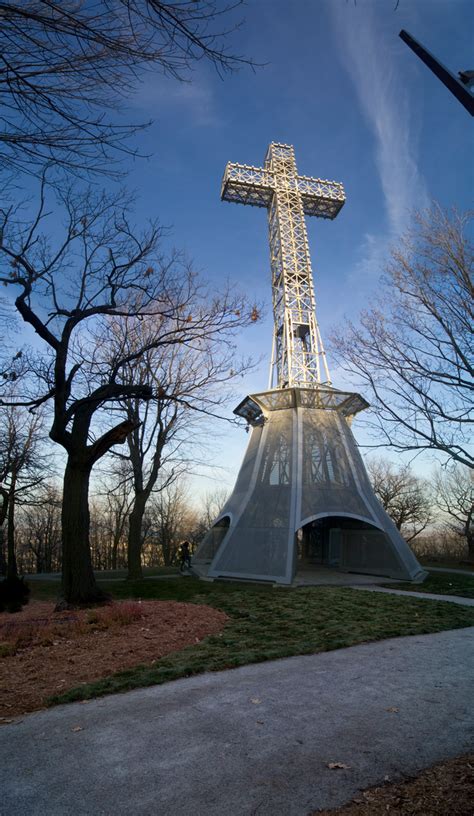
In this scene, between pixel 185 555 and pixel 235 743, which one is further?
pixel 185 555

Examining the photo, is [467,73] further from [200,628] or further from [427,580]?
[427,580]

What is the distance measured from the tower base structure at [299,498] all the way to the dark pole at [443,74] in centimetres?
1370

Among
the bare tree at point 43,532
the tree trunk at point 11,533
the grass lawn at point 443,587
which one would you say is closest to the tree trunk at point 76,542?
the grass lawn at point 443,587

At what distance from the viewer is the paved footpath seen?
9.06 ft

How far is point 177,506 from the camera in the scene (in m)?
53.3

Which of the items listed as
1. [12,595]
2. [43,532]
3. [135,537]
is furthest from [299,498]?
[43,532]

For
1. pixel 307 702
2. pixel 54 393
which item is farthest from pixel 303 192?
pixel 307 702

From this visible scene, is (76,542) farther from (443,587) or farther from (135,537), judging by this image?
(443,587)

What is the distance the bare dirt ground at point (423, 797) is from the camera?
256cm

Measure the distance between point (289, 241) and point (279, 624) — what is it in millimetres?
18640

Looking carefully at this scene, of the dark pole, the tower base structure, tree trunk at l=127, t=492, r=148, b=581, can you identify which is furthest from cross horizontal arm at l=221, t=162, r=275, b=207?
the dark pole

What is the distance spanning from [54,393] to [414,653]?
8484 mm

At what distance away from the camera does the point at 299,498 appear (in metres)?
16.8

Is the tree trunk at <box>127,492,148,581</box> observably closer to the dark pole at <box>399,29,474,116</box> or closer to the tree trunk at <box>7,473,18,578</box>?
the tree trunk at <box>7,473,18,578</box>
